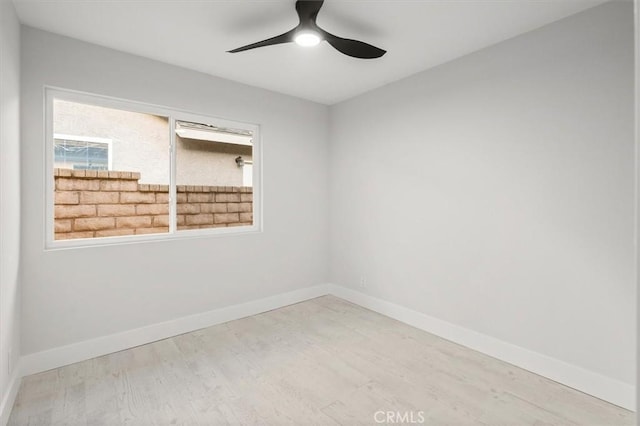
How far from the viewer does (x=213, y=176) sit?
354 cm

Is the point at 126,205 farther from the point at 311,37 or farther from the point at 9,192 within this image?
the point at 311,37

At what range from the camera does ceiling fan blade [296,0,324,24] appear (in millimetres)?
1925

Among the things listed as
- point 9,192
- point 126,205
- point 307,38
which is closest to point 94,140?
point 126,205

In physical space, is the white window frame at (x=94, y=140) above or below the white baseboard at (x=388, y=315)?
above

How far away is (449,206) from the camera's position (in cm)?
297

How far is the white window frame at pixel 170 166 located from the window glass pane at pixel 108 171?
0.22 feet

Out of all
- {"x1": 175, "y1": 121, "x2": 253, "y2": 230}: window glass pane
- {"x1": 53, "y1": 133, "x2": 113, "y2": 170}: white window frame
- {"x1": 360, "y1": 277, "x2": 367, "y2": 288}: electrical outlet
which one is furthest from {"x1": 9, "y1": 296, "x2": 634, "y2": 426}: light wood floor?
{"x1": 53, "y1": 133, "x2": 113, "y2": 170}: white window frame

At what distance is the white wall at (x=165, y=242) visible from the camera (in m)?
2.40

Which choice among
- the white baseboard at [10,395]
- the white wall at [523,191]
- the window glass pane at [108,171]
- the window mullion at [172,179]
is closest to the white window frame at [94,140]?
the window glass pane at [108,171]

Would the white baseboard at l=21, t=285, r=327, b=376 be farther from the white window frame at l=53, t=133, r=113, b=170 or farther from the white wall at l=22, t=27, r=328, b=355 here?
the white window frame at l=53, t=133, r=113, b=170

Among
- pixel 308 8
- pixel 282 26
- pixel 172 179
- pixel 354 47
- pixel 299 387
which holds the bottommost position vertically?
pixel 299 387

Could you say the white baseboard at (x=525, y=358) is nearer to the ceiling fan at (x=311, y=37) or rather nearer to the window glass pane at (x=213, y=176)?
the window glass pane at (x=213, y=176)

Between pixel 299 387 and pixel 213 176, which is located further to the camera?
pixel 213 176

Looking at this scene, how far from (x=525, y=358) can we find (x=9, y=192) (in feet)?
12.3
